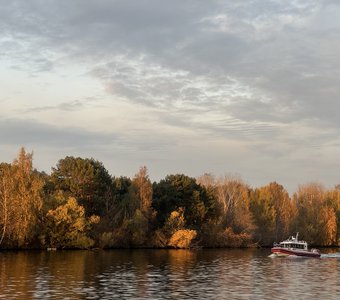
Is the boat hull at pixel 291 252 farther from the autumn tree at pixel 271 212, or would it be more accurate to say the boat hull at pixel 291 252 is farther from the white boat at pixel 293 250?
the autumn tree at pixel 271 212

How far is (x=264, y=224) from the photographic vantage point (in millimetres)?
156750

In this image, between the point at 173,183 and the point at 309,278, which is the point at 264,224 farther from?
the point at 309,278

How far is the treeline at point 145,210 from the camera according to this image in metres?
99.8

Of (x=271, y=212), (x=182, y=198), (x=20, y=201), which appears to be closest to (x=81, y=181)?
(x=20, y=201)

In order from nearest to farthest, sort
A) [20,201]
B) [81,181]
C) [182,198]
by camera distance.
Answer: [20,201]
[81,181]
[182,198]

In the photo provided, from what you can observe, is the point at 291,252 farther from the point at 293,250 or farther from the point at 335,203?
the point at 335,203

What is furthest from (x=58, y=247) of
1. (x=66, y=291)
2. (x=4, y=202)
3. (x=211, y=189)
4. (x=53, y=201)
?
(x=66, y=291)

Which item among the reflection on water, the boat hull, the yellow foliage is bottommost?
the reflection on water

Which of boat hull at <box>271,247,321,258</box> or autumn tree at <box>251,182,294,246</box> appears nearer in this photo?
boat hull at <box>271,247,321,258</box>

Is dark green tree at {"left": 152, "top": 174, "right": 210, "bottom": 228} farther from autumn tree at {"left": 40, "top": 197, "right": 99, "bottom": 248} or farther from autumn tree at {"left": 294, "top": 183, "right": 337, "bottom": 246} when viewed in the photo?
autumn tree at {"left": 294, "top": 183, "right": 337, "bottom": 246}

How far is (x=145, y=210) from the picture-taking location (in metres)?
125

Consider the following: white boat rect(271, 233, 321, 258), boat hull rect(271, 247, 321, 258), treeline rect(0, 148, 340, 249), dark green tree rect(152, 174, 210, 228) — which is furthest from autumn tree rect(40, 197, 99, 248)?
white boat rect(271, 233, 321, 258)

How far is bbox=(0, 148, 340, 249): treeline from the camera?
99750mm

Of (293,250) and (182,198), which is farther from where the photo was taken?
(182,198)
